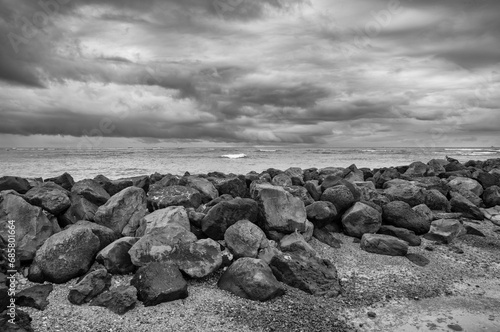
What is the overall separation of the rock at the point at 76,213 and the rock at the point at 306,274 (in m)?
3.75

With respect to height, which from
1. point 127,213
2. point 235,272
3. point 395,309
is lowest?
point 395,309

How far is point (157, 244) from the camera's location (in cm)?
564

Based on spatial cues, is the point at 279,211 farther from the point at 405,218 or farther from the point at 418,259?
the point at 405,218

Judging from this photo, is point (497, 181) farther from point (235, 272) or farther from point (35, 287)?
point (35, 287)

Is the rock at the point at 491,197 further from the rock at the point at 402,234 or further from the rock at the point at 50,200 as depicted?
the rock at the point at 50,200

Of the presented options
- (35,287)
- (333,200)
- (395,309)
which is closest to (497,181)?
(333,200)

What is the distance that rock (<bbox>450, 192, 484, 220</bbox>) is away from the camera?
951 cm

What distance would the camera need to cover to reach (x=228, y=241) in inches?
245

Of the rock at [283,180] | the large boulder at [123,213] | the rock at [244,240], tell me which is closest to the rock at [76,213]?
the large boulder at [123,213]

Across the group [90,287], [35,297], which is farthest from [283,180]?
[35,297]

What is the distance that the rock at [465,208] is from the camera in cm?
951

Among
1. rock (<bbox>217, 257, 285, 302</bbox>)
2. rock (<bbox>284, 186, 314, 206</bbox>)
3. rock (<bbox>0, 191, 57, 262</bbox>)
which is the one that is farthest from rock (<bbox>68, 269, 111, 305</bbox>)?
rock (<bbox>284, 186, 314, 206</bbox>)

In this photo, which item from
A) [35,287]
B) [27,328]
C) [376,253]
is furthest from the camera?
[376,253]

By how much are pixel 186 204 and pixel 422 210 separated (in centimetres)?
539
